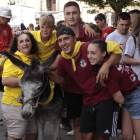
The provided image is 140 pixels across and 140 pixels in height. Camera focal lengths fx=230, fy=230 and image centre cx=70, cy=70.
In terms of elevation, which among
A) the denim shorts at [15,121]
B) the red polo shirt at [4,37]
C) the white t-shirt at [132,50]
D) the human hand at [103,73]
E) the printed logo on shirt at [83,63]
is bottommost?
the denim shorts at [15,121]

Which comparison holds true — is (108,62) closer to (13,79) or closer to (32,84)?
(32,84)

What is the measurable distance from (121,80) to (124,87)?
0.12 m

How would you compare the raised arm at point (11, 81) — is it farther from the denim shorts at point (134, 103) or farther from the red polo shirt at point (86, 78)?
the denim shorts at point (134, 103)

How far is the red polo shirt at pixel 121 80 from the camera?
3.04 metres

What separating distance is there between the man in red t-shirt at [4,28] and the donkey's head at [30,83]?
257 centimetres

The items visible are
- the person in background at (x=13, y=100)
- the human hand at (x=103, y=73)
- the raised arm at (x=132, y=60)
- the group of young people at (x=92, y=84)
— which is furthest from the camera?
the raised arm at (x=132, y=60)


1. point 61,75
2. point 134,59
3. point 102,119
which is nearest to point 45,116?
point 61,75

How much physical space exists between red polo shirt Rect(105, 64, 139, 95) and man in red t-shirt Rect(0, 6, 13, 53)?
3282 millimetres

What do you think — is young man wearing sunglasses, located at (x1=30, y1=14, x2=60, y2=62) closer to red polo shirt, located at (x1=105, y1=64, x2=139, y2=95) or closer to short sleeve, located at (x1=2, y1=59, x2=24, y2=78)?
short sleeve, located at (x1=2, y1=59, x2=24, y2=78)

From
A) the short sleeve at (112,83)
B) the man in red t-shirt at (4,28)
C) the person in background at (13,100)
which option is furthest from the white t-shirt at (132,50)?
the man in red t-shirt at (4,28)

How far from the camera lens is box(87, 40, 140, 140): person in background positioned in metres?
3.06

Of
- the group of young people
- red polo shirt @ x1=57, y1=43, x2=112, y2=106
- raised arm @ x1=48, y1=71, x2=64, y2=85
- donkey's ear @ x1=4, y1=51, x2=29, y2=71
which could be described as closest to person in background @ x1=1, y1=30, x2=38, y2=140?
the group of young people

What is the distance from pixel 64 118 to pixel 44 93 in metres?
0.87

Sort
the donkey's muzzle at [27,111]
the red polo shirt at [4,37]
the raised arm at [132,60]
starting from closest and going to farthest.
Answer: the donkey's muzzle at [27,111] → the raised arm at [132,60] → the red polo shirt at [4,37]
